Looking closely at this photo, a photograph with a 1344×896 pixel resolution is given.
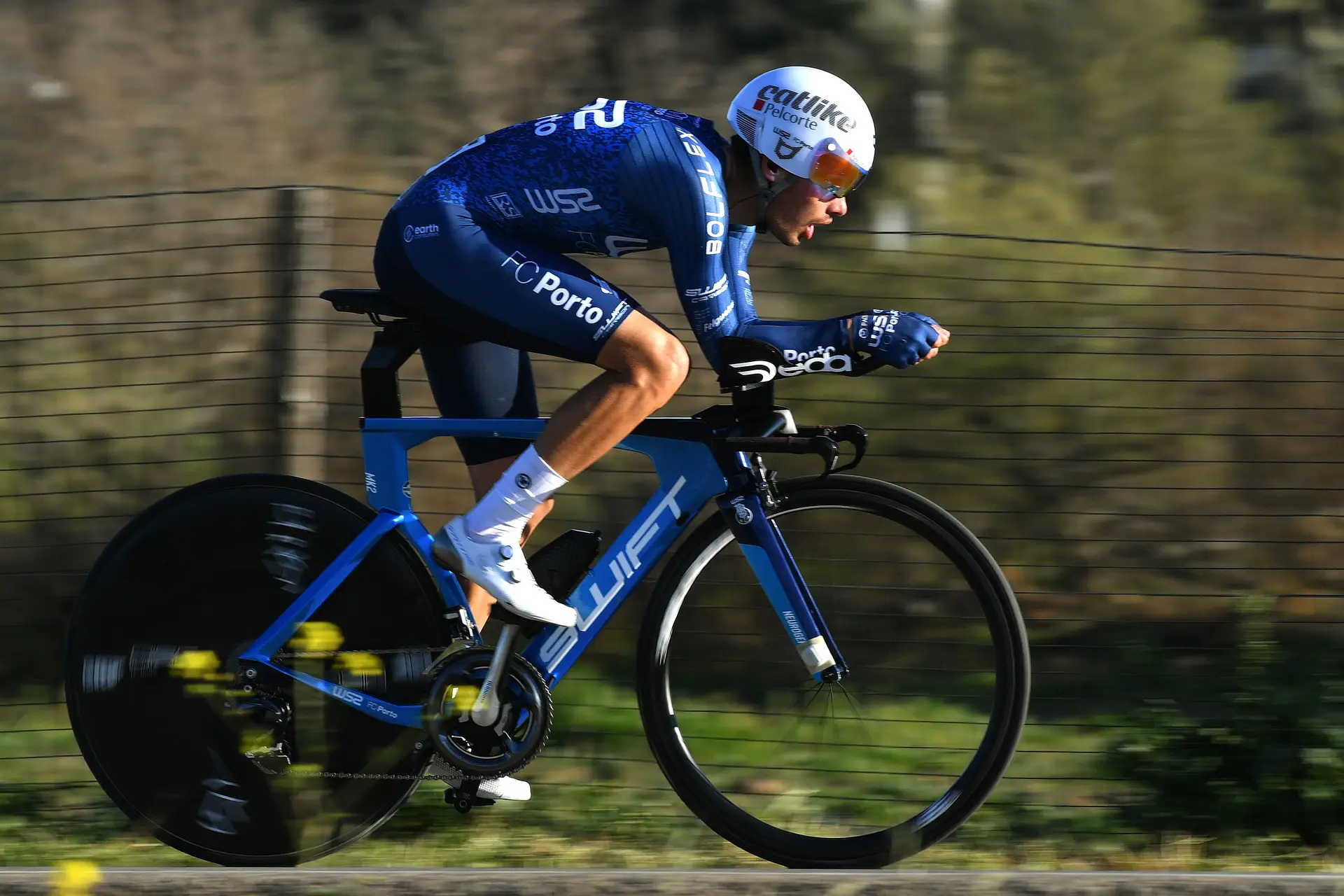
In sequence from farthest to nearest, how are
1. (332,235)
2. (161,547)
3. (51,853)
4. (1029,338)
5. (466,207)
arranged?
1. (332,235)
2. (1029,338)
3. (51,853)
4. (161,547)
5. (466,207)

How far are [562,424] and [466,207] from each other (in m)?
0.53

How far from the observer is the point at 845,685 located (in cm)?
380

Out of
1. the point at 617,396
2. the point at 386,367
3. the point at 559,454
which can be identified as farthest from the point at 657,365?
the point at 386,367

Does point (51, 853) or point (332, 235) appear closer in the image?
point (51, 853)

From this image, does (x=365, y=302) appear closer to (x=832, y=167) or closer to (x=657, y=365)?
(x=657, y=365)

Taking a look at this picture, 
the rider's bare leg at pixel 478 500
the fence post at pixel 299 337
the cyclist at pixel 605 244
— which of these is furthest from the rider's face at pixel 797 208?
the fence post at pixel 299 337

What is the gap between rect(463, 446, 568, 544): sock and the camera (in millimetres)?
3338

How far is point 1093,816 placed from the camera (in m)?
4.18

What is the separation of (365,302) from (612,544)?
803 millimetres

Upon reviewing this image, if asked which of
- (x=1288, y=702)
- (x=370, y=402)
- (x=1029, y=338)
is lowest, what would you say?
(x=1288, y=702)

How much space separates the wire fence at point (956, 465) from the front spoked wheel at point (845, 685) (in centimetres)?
3

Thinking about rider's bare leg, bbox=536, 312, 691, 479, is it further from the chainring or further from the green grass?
the green grass

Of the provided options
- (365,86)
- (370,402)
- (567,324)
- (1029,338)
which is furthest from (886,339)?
(365,86)

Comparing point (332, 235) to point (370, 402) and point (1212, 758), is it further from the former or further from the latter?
point (1212, 758)
